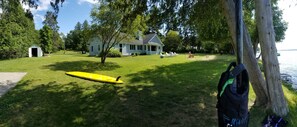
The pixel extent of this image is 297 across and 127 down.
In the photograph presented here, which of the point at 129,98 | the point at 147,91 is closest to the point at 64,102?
the point at 129,98

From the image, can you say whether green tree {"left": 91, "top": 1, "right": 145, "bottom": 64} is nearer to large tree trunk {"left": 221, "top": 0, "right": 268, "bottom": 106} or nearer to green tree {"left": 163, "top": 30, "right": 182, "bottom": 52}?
large tree trunk {"left": 221, "top": 0, "right": 268, "bottom": 106}

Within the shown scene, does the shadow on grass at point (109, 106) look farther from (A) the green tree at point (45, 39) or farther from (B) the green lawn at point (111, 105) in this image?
(A) the green tree at point (45, 39)

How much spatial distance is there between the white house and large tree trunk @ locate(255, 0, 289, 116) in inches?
1169

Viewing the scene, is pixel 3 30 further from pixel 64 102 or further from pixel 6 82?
pixel 64 102

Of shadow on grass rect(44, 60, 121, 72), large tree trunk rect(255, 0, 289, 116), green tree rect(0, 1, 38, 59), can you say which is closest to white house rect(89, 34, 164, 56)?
green tree rect(0, 1, 38, 59)

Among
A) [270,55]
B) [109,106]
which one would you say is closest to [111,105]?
[109,106]

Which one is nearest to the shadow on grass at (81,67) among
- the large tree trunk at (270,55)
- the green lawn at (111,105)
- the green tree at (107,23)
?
the green tree at (107,23)

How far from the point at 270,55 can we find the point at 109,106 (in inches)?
184

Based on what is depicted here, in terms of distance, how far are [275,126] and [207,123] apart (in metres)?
1.49

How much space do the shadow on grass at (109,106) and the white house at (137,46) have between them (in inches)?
1028

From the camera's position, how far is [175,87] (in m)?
9.80

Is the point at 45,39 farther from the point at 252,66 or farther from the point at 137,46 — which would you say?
the point at 252,66

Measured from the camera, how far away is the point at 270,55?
5.38m

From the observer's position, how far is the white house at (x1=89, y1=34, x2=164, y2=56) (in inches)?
1406
